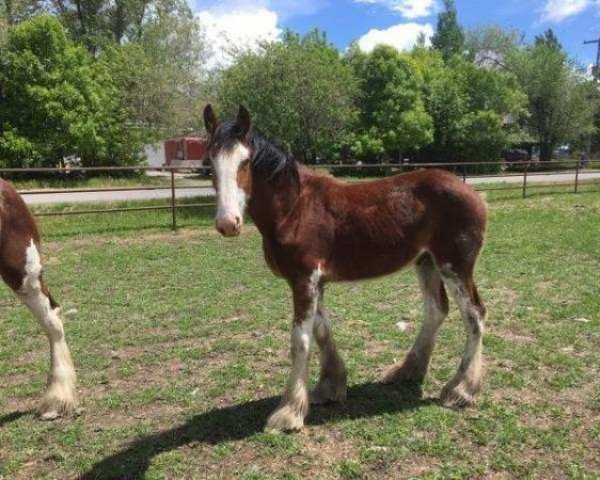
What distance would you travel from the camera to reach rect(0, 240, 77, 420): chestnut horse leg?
3672mm

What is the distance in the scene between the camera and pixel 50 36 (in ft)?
65.1

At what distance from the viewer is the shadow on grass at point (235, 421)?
310 cm

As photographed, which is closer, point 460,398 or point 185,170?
point 460,398

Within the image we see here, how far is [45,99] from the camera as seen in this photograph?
19891 mm

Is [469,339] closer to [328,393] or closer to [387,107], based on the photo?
[328,393]

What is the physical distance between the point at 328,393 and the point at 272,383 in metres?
0.56

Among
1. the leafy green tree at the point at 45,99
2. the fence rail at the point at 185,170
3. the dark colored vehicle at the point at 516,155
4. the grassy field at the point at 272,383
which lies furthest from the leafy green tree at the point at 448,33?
the grassy field at the point at 272,383

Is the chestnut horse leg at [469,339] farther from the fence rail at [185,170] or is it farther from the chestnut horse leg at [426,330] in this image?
the fence rail at [185,170]

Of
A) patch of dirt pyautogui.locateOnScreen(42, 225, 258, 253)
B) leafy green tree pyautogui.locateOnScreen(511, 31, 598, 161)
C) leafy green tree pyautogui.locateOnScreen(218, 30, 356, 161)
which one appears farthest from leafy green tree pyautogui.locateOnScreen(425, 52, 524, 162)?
patch of dirt pyautogui.locateOnScreen(42, 225, 258, 253)

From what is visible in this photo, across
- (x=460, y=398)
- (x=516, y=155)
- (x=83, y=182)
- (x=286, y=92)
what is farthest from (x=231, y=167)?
(x=516, y=155)

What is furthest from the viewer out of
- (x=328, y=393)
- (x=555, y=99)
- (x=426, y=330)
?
(x=555, y=99)

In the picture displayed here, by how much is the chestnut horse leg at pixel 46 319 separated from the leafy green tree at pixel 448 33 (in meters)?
58.4

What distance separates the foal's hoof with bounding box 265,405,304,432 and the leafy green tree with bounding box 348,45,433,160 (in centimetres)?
2379

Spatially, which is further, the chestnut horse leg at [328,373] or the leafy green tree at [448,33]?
the leafy green tree at [448,33]
